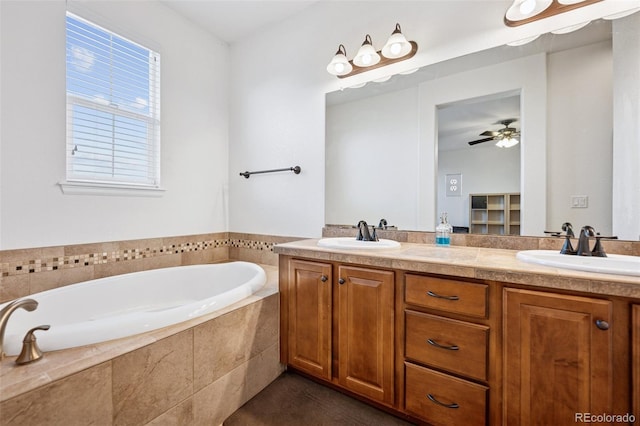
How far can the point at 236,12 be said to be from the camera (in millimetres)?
2449

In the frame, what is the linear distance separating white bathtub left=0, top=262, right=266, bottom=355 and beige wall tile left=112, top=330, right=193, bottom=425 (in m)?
0.12

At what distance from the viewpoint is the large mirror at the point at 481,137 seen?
143 centimetres

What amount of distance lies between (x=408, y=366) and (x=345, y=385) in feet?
1.38

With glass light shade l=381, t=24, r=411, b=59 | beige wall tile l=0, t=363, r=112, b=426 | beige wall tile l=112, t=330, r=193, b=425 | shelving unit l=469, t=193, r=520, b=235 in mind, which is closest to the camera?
beige wall tile l=0, t=363, r=112, b=426

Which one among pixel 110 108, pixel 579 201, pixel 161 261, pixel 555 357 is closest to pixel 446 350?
pixel 555 357

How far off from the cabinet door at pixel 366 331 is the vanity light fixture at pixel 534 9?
1598 millimetres

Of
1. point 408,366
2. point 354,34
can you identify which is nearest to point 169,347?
point 408,366

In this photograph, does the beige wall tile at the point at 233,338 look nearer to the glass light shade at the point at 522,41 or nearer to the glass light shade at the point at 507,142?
the glass light shade at the point at 507,142

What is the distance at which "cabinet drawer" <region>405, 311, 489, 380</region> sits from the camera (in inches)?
47.0

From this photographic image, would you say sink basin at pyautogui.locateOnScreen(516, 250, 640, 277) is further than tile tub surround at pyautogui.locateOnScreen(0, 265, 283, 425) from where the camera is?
Yes

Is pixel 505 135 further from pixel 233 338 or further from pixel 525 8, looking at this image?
pixel 233 338

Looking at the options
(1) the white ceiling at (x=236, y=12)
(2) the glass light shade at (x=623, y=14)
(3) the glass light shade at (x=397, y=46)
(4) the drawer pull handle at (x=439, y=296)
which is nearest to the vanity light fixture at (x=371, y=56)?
(3) the glass light shade at (x=397, y=46)

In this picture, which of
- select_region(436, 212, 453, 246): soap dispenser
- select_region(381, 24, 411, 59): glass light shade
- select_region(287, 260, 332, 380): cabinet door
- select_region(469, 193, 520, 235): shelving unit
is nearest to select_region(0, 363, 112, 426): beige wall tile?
select_region(287, 260, 332, 380): cabinet door

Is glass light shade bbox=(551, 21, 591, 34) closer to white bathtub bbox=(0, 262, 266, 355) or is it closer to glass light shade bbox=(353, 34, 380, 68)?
glass light shade bbox=(353, 34, 380, 68)
